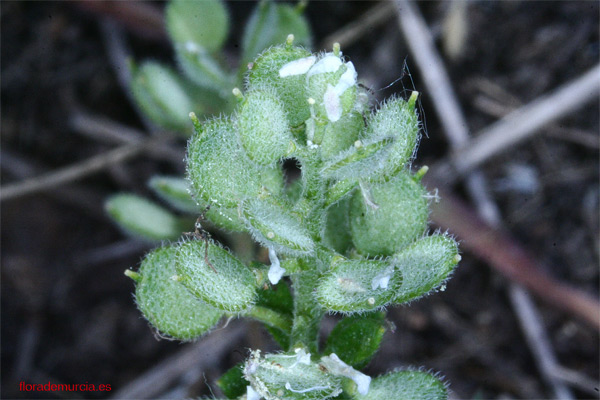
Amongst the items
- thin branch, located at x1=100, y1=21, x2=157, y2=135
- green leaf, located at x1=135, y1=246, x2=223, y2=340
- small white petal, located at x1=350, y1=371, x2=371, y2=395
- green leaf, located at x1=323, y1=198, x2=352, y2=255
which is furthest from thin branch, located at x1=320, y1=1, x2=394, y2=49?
small white petal, located at x1=350, y1=371, x2=371, y2=395

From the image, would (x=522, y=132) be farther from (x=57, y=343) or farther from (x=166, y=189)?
(x=57, y=343)

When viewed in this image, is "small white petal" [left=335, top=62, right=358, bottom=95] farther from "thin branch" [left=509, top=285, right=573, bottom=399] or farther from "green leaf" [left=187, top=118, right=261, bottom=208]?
"thin branch" [left=509, top=285, right=573, bottom=399]

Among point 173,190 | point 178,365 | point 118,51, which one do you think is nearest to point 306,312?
point 173,190

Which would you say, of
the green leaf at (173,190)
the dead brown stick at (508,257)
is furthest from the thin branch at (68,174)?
the dead brown stick at (508,257)

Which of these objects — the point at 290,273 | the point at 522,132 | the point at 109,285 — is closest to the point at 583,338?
the point at 522,132

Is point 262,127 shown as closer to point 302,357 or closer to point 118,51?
point 302,357

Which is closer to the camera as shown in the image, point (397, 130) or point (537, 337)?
point (397, 130)

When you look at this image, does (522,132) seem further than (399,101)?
Yes

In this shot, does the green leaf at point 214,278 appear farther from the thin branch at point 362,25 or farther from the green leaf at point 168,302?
the thin branch at point 362,25
